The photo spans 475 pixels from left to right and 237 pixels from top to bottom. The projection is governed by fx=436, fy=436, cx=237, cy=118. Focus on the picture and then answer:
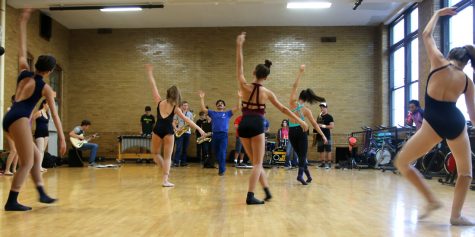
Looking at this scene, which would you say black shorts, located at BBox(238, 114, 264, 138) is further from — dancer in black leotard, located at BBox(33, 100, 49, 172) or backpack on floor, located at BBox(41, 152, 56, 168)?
backpack on floor, located at BBox(41, 152, 56, 168)

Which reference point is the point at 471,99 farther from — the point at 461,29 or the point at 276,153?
the point at 276,153

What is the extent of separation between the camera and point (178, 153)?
1398cm

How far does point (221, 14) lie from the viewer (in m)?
15.7

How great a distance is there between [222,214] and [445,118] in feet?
7.55

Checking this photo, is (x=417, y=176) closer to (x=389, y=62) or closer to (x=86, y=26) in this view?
(x=389, y=62)

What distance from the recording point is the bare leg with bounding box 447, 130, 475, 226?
384cm

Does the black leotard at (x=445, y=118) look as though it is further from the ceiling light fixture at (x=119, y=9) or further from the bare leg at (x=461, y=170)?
the ceiling light fixture at (x=119, y=9)

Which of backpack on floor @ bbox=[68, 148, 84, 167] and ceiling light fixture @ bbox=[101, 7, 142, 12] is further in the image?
ceiling light fixture @ bbox=[101, 7, 142, 12]

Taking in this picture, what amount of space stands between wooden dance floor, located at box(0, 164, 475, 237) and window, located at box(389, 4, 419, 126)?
8.08 m

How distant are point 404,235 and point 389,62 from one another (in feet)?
45.6

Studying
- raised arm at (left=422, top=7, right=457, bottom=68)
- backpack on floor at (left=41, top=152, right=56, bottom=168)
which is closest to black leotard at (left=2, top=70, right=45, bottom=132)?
raised arm at (left=422, top=7, right=457, bottom=68)

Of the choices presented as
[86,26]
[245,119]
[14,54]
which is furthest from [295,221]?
[86,26]

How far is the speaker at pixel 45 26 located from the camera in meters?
15.5

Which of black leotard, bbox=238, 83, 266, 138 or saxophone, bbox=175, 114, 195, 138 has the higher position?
black leotard, bbox=238, 83, 266, 138
